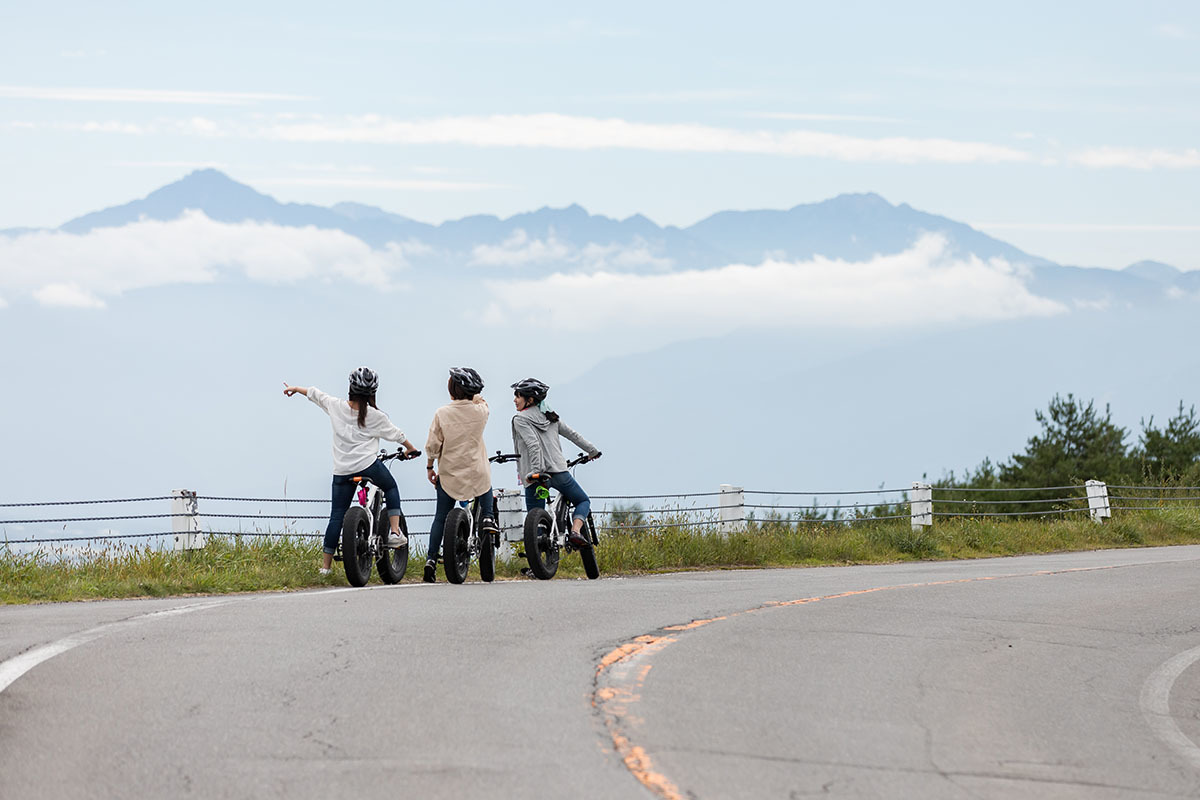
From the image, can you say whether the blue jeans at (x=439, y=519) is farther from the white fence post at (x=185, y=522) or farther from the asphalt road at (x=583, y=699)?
the white fence post at (x=185, y=522)

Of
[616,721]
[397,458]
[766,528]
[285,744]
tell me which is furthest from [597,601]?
[766,528]

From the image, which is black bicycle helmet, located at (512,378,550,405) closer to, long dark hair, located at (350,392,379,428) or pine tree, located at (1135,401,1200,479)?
long dark hair, located at (350,392,379,428)

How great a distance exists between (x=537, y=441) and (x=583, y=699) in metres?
7.36

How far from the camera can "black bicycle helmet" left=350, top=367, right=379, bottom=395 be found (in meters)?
13.8

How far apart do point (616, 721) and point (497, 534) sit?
7.91m

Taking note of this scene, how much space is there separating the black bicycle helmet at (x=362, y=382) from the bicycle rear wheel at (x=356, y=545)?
3.61ft

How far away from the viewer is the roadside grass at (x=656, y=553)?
47.1 ft

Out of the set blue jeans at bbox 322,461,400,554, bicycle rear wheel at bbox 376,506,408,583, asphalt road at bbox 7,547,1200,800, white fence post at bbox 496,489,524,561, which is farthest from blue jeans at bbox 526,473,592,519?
white fence post at bbox 496,489,524,561

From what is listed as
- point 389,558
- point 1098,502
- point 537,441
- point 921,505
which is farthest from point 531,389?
point 1098,502

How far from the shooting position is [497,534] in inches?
587

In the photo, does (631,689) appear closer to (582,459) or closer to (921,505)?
(582,459)

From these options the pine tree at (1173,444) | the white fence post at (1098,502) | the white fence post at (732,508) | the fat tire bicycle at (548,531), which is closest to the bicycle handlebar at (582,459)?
the fat tire bicycle at (548,531)

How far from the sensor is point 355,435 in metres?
13.8

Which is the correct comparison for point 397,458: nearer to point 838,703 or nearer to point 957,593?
point 957,593
